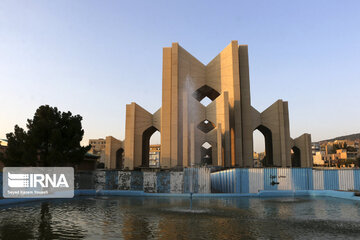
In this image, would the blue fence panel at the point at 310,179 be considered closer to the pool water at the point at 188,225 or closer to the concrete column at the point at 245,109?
the pool water at the point at 188,225

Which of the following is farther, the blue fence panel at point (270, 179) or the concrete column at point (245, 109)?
the concrete column at point (245, 109)

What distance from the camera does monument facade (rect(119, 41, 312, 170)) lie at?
42.5m

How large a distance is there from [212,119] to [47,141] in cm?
2464

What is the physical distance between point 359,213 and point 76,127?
20.4 meters

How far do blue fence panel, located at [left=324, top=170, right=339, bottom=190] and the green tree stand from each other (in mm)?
18160

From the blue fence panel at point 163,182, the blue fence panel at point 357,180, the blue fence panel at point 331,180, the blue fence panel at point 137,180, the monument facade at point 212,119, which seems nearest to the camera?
the blue fence panel at point 357,180

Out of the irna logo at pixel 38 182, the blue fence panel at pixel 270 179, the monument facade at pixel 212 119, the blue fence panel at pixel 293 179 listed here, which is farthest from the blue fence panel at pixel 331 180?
the monument facade at pixel 212 119

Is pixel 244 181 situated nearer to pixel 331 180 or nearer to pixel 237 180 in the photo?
pixel 237 180

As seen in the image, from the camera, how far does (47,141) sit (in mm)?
24562

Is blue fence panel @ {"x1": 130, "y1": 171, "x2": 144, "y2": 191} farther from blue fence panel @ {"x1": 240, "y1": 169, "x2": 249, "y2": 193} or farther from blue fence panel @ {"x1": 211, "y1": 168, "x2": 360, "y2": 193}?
blue fence panel @ {"x1": 240, "y1": 169, "x2": 249, "y2": 193}

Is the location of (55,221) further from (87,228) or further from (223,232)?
(223,232)

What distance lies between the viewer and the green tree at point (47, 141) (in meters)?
23.8

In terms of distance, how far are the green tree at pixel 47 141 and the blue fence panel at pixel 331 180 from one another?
18160 millimetres

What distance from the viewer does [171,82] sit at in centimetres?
4606
